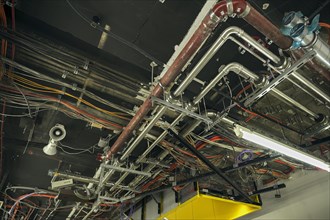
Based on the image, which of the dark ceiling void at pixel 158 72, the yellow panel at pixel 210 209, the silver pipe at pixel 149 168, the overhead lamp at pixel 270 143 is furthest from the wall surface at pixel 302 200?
the silver pipe at pixel 149 168

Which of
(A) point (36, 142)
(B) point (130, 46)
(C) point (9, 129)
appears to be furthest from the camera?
(A) point (36, 142)

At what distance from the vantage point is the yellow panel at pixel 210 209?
273 centimetres

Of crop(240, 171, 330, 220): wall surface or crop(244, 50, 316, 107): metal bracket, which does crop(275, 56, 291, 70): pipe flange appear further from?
crop(240, 171, 330, 220): wall surface

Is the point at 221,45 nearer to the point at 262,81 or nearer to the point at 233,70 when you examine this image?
the point at 233,70

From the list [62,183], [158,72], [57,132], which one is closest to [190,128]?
[158,72]

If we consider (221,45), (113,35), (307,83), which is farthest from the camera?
(307,83)

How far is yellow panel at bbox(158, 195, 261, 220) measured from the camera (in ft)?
8.96

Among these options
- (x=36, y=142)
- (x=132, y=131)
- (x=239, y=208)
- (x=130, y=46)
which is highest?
(x=130, y=46)

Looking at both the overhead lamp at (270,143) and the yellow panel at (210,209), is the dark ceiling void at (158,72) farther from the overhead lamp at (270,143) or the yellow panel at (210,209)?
the yellow panel at (210,209)

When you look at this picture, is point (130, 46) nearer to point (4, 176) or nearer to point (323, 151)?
point (323, 151)

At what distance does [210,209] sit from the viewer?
280 centimetres

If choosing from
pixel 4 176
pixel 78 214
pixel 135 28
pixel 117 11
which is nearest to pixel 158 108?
pixel 135 28

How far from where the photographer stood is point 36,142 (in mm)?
2436

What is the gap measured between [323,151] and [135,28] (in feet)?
9.52
